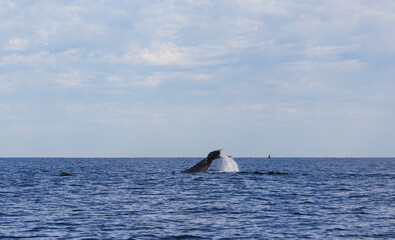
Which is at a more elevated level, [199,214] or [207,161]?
[207,161]

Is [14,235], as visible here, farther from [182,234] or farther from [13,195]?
[13,195]

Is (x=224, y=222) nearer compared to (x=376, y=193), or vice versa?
(x=224, y=222)

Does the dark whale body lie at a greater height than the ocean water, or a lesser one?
greater

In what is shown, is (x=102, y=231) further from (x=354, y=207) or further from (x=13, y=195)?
(x=13, y=195)

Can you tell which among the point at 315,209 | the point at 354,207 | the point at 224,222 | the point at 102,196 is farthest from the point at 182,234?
the point at 102,196

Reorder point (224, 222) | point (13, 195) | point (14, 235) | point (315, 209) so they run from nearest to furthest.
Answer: point (14, 235)
point (224, 222)
point (315, 209)
point (13, 195)

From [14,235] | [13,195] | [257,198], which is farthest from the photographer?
[13,195]

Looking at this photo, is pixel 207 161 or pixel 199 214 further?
pixel 207 161

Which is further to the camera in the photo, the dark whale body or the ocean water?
the dark whale body

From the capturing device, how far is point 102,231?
2212 centimetres

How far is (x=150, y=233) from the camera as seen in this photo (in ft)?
71.1

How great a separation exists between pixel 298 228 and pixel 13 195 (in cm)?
2796

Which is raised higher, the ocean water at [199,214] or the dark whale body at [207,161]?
the dark whale body at [207,161]

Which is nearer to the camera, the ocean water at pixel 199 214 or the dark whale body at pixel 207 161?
the ocean water at pixel 199 214
